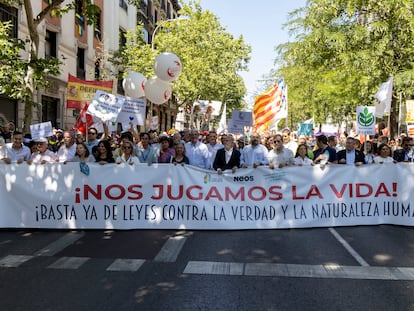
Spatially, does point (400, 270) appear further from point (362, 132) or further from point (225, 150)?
point (362, 132)

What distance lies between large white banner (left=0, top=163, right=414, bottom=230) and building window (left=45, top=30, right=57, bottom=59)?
1539 centimetres

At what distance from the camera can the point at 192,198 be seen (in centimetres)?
816

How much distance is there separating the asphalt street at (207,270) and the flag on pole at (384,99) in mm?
5046

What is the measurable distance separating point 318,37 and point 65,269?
13.9m

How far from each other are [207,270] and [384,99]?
8759 millimetres

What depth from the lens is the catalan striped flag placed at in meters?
13.1

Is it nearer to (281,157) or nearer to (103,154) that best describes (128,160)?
(103,154)

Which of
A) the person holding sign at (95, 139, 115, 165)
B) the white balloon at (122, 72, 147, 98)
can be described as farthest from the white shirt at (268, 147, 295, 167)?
the white balloon at (122, 72, 147, 98)

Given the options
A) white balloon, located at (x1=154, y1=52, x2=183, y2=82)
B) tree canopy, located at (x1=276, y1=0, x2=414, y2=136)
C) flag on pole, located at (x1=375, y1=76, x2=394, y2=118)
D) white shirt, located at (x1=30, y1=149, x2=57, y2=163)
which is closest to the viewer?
white shirt, located at (x1=30, y1=149, x2=57, y2=163)

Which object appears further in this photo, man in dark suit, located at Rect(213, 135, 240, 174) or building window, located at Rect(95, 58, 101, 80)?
building window, located at Rect(95, 58, 101, 80)

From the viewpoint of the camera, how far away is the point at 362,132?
12766 millimetres

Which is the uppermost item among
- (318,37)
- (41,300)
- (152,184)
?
(318,37)

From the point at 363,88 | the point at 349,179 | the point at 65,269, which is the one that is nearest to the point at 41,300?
the point at 65,269

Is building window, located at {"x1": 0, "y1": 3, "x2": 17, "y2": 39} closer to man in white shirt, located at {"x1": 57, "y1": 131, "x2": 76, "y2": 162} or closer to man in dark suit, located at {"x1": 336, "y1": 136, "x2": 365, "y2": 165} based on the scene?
man in white shirt, located at {"x1": 57, "y1": 131, "x2": 76, "y2": 162}
